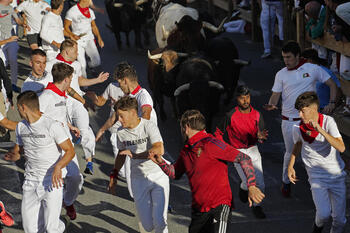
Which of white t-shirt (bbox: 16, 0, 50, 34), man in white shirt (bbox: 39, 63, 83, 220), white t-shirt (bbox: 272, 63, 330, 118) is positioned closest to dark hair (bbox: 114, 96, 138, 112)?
man in white shirt (bbox: 39, 63, 83, 220)

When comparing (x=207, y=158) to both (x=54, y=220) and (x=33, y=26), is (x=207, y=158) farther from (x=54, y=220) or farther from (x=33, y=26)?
(x=33, y=26)

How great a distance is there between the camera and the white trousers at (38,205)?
719 cm

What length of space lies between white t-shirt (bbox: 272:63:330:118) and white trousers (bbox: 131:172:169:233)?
2.41 meters

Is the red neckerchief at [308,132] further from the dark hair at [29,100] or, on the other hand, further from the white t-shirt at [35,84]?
the white t-shirt at [35,84]

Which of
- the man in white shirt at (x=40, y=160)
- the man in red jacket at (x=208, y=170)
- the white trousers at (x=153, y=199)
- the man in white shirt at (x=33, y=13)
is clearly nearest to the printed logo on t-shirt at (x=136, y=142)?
the white trousers at (x=153, y=199)

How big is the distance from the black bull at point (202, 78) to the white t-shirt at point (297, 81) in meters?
2.62

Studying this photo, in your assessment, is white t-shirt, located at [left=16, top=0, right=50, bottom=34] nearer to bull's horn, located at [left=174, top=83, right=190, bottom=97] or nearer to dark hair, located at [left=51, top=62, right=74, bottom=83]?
bull's horn, located at [left=174, top=83, right=190, bottom=97]

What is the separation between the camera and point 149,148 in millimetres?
A: 7324

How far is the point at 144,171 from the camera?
7344 mm

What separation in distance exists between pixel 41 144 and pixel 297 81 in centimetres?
371

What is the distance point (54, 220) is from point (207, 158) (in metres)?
2.12

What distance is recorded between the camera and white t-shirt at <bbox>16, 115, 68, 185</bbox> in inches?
278

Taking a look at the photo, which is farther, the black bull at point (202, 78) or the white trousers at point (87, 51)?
the white trousers at point (87, 51)

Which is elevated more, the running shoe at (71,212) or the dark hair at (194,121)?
the dark hair at (194,121)
